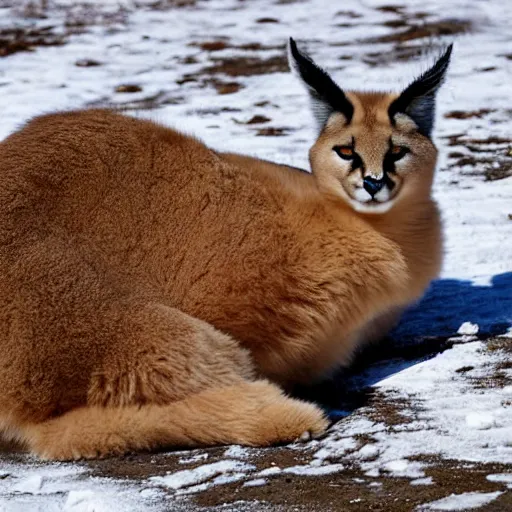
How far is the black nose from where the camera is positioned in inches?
201

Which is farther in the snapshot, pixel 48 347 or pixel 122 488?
pixel 48 347

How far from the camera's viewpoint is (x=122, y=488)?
4.16m

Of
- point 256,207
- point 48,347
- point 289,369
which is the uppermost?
point 256,207

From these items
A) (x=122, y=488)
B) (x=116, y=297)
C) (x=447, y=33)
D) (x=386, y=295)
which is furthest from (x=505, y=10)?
(x=122, y=488)

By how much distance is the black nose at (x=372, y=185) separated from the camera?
5.11 metres

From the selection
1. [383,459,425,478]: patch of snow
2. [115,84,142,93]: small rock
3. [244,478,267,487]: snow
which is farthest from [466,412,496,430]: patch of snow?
[115,84,142,93]: small rock

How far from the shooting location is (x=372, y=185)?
5.11 meters

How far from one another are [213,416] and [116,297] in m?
0.73

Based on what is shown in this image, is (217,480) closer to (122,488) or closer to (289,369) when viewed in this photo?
(122,488)

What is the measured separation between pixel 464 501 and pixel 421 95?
7.81 ft

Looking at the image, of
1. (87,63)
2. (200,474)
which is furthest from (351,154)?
(87,63)

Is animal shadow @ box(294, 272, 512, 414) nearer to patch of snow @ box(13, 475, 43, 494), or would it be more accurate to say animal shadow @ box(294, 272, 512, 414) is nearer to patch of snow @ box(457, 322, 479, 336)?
A: patch of snow @ box(457, 322, 479, 336)

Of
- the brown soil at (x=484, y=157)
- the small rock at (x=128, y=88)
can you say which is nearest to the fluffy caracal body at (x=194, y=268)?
the brown soil at (x=484, y=157)

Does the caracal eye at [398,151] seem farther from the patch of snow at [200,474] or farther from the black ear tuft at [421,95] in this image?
the patch of snow at [200,474]
